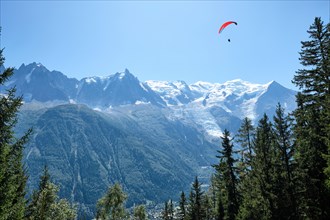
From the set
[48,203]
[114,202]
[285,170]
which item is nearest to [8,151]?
[48,203]

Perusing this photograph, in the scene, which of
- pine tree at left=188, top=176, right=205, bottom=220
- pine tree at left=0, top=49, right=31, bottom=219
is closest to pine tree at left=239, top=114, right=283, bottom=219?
pine tree at left=0, top=49, right=31, bottom=219

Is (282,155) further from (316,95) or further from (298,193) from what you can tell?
(316,95)

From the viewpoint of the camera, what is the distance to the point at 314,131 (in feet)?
102

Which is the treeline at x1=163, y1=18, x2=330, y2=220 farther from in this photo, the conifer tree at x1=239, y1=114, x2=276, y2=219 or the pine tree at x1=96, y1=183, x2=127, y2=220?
the pine tree at x1=96, y1=183, x2=127, y2=220

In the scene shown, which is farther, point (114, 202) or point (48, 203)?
point (114, 202)

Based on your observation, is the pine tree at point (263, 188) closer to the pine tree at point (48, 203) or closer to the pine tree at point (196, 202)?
the pine tree at point (48, 203)

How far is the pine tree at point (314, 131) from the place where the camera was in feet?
99.4

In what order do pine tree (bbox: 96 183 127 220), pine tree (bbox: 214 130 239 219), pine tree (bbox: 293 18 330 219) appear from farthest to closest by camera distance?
pine tree (bbox: 96 183 127 220) < pine tree (bbox: 214 130 239 219) < pine tree (bbox: 293 18 330 219)

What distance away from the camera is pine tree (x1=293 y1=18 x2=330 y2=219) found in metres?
30.3

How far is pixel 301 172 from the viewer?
3164 centimetres

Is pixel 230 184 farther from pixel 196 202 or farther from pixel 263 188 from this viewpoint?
pixel 196 202

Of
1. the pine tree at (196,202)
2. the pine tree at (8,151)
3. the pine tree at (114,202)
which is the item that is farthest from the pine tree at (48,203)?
the pine tree at (196,202)

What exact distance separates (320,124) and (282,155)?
24.3 ft

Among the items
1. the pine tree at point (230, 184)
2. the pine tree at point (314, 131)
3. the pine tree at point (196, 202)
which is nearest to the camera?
the pine tree at point (314, 131)
